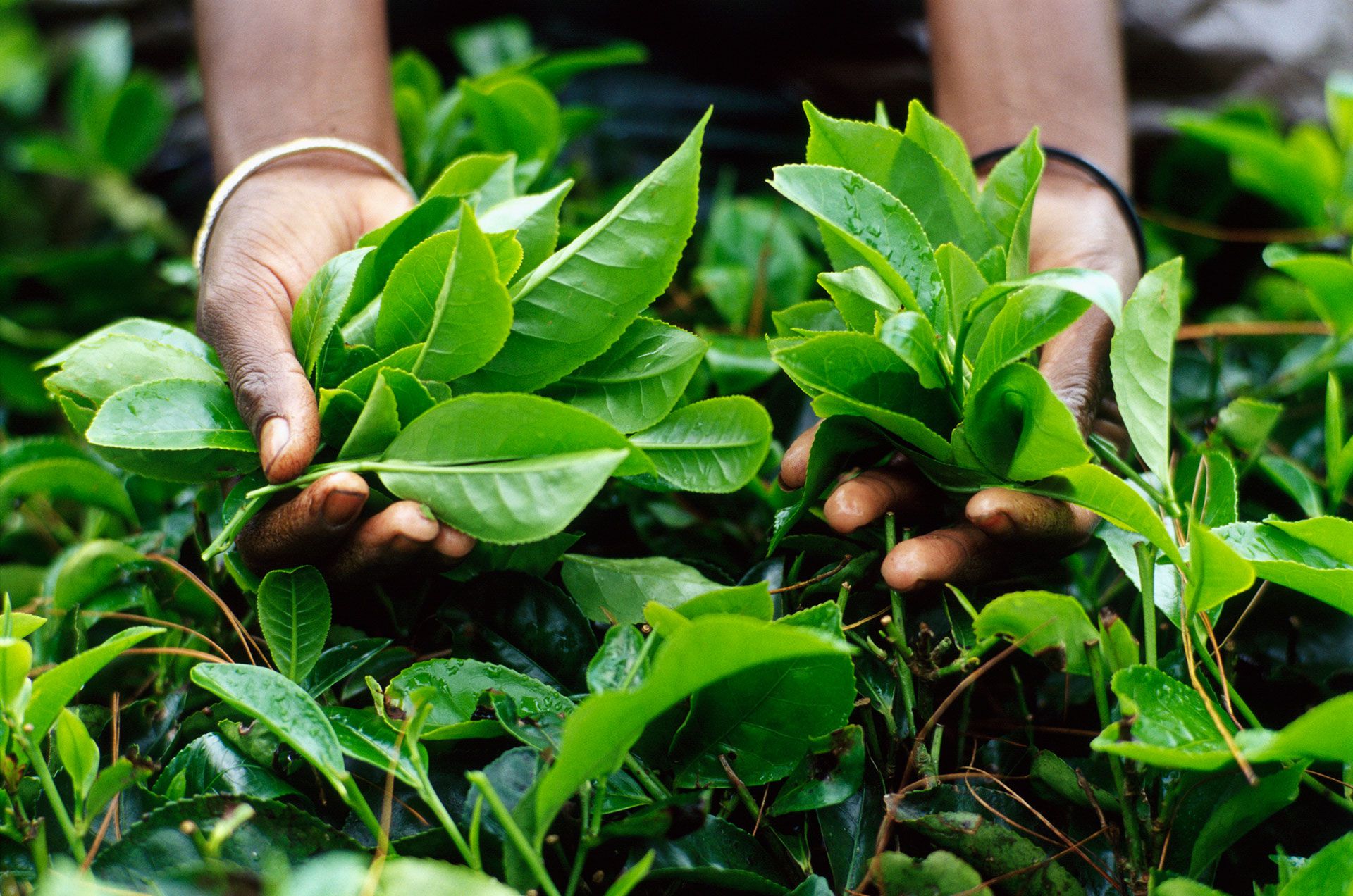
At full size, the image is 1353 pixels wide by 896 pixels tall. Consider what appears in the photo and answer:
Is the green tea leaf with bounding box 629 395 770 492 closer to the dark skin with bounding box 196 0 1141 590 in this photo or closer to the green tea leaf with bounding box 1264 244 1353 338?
the dark skin with bounding box 196 0 1141 590

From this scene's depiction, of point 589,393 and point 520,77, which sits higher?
point 520,77

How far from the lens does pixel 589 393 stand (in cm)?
55

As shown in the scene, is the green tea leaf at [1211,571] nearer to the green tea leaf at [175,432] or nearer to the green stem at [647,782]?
the green stem at [647,782]

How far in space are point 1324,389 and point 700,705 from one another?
2.19 ft

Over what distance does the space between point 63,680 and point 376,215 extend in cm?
46

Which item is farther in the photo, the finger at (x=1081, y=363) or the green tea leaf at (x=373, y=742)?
the finger at (x=1081, y=363)

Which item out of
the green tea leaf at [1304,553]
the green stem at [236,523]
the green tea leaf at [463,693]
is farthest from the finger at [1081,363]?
the green stem at [236,523]

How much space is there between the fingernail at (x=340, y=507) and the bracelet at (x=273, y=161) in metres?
0.36

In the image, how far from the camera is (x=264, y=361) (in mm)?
515

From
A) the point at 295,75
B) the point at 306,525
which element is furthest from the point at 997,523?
the point at 295,75

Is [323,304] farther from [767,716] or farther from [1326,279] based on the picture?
[1326,279]

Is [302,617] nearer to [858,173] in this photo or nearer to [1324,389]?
[858,173]

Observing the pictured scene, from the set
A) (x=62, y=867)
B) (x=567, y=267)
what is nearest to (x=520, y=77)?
(x=567, y=267)

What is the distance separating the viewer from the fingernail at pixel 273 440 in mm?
467
